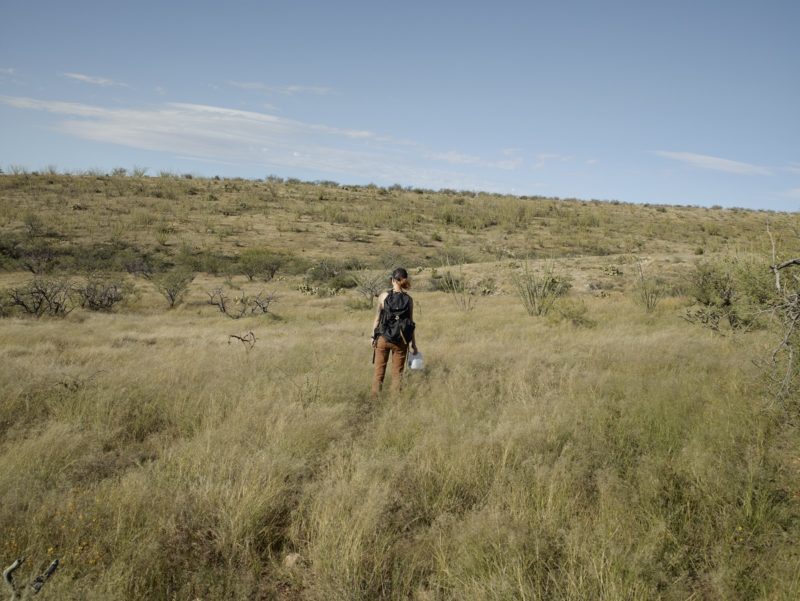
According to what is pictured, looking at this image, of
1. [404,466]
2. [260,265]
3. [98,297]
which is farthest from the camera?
[260,265]

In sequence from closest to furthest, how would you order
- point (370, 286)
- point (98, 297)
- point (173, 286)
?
point (98, 297)
point (173, 286)
point (370, 286)

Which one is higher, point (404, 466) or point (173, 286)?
point (404, 466)

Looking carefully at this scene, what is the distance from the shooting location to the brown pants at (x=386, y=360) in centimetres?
680

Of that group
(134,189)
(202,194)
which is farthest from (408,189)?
(134,189)

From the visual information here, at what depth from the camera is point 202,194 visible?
41.3 metres

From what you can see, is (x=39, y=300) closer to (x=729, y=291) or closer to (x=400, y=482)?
(x=400, y=482)

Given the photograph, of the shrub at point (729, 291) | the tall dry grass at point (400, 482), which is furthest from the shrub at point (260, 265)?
the shrub at point (729, 291)

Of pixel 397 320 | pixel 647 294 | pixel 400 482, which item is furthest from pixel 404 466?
pixel 647 294

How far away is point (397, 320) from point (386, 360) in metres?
0.60

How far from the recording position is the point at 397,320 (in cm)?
694

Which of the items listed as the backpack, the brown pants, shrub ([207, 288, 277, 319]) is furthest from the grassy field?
shrub ([207, 288, 277, 319])

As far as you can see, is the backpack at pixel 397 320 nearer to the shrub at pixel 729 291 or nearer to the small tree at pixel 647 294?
the shrub at pixel 729 291

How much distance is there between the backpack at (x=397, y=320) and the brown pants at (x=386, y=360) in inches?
3.1

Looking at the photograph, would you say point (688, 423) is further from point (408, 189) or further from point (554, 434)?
point (408, 189)
